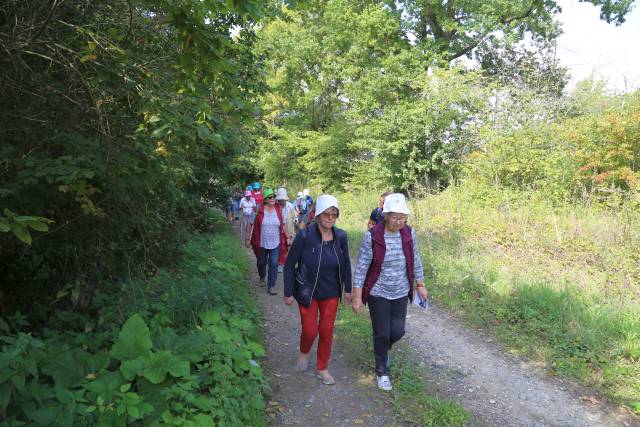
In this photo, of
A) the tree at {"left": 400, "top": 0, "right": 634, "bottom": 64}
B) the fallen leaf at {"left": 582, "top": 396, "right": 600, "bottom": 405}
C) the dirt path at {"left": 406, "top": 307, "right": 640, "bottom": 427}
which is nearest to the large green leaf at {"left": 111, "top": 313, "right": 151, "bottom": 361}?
the dirt path at {"left": 406, "top": 307, "right": 640, "bottom": 427}

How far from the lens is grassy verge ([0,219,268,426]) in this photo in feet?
8.46

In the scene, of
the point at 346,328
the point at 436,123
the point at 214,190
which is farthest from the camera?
the point at 436,123

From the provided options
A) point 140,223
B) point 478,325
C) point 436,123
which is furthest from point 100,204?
point 436,123

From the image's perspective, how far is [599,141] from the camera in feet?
37.6

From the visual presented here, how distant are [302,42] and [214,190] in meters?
13.4

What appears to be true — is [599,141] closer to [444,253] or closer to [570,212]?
[570,212]

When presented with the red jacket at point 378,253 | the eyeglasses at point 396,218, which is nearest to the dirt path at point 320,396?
the red jacket at point 378,253

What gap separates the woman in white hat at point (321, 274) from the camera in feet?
14.7

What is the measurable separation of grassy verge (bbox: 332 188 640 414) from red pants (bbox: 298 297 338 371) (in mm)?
2707

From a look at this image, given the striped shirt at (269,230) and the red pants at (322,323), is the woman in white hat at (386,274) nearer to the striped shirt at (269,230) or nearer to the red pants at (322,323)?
the red pants at (322,323)

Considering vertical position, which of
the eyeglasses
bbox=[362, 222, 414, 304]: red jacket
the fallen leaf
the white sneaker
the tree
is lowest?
the fallen leaf

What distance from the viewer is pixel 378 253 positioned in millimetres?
4359

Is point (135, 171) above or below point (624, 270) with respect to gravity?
above

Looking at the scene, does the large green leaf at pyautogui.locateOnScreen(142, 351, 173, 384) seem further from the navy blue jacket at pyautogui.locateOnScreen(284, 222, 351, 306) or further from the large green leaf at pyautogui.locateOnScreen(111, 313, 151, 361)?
the navy blue jacket at pyautogui.locateOnScreen(284, 222, 351, 306)
